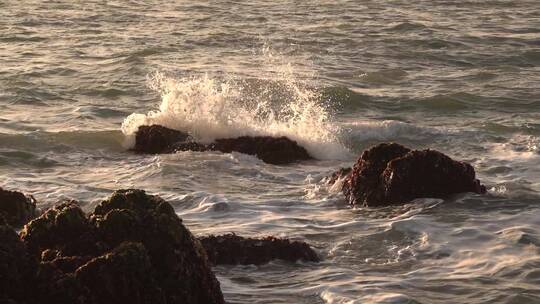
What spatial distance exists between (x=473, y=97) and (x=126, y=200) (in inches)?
481

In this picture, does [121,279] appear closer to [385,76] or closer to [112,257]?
[112,257]

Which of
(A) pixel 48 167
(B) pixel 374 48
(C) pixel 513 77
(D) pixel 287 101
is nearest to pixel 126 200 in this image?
(A) pixel 48 167

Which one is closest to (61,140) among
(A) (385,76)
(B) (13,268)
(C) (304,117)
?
(C) (304,117)

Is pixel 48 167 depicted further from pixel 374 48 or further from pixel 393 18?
pixel 393 18

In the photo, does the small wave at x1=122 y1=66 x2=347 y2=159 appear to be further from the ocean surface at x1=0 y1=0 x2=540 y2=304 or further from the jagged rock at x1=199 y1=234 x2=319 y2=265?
the jagged rock at x1=199 y1=234 x2=319 y2=265

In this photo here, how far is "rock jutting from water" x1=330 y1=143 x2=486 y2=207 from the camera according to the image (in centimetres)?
1034

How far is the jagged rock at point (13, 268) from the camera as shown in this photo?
5941 mm

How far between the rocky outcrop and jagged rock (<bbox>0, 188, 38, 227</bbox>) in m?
2.58

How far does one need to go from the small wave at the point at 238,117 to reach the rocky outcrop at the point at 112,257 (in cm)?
696

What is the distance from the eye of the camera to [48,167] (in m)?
13.1

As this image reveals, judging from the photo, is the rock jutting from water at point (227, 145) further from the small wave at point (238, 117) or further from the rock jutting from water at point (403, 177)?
the rock jutting from water at point (403, 177)

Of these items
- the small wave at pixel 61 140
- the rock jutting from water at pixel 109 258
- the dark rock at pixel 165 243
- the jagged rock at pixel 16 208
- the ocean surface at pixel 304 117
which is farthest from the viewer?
the small wave at pixel 61 140

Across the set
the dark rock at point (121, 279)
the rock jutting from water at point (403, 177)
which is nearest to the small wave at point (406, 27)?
the rock jutting from water at point (403, 177)

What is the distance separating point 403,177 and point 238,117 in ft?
16.4
